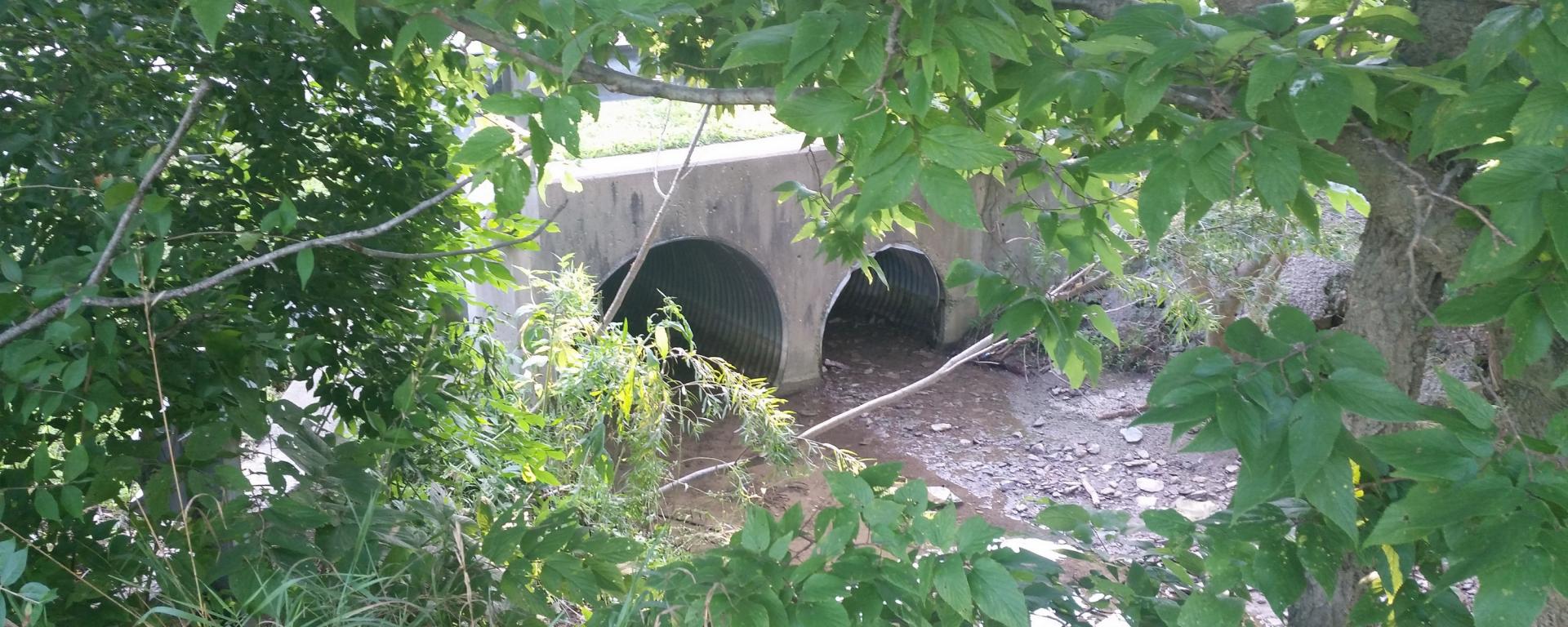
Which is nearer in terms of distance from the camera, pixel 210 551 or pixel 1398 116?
pixel 1398 116

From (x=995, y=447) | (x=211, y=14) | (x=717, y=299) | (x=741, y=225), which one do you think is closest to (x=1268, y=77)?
(x=211, y=14)

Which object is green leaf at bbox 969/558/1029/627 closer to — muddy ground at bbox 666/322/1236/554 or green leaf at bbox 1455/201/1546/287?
green leaf at bbox 1455/201/1546/287

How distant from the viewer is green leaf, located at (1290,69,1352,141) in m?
1.18

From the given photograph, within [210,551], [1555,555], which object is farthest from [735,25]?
[1555,555]

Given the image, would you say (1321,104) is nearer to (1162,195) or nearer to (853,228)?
(1162,195)

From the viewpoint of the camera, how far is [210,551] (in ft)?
5.54

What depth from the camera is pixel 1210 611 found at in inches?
58.3

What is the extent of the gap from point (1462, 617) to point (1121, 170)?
0.79 meters

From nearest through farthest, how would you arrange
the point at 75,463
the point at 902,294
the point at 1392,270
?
the point at 75,463 → the point at 1392,270 → the point at 902,294

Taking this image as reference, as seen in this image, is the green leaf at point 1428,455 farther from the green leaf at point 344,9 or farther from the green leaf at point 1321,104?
the green leaf at point 344,9

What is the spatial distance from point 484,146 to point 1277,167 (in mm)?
1024

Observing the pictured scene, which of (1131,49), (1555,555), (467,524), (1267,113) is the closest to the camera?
(1555,555)

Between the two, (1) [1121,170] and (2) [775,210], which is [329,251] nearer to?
(1) [1121,170]

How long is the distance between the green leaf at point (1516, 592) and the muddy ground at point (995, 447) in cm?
469
